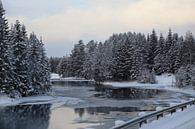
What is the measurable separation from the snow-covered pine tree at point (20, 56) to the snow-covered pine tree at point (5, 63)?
2387mm

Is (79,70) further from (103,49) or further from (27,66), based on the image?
(27,66)

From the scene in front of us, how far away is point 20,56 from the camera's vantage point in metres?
59.7

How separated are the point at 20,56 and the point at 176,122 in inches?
1761

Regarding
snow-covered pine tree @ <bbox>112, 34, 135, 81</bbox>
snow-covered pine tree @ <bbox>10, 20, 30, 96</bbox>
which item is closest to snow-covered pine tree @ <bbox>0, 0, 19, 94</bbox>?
snow-covered pine tree @ <bbox>10, 20, 30, 96</bbox>

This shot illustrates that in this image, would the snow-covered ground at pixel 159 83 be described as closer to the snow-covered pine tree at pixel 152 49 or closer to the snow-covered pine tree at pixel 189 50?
the snow-covered pine tree at pixel 189 50

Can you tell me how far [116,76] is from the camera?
110 meters

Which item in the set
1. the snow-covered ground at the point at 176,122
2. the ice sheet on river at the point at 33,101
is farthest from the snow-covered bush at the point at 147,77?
the snow-covered ground at the point at 176,122

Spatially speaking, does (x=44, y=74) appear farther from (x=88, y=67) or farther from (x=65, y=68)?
(x=65, y=68)

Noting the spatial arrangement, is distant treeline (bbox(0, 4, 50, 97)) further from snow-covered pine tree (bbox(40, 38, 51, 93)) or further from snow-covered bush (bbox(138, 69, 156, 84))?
snow-covered bush (bbox(138, 69, 156, 84))

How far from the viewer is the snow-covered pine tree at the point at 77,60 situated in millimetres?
144000

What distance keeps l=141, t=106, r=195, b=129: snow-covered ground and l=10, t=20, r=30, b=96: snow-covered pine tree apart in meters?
41.2

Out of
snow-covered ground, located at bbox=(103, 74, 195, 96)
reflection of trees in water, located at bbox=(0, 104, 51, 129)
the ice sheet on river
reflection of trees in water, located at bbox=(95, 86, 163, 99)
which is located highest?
snow-covered ground, located at bbox=(103, 74, 195, 96)

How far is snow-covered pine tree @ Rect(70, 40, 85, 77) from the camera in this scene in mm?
144000

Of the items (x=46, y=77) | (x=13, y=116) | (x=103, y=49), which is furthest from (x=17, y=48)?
(x=103, y=49)
